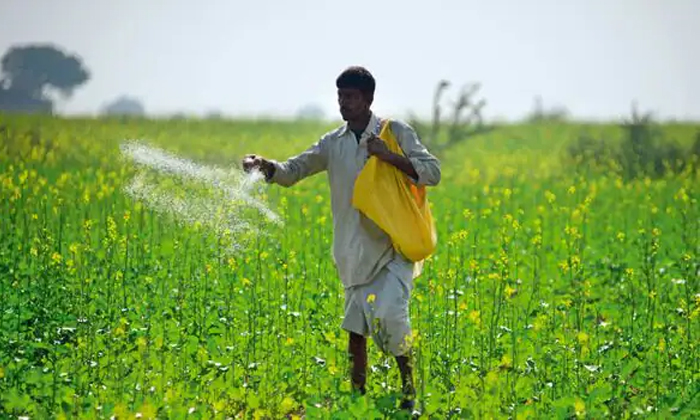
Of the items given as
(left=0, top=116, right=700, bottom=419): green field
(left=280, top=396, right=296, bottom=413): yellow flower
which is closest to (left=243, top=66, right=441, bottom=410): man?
(left=0, top=116, right=700, bottom=419): green field

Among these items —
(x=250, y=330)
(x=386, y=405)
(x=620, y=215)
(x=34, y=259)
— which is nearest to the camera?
(x=386, y=405)

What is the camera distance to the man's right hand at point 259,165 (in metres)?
6.10

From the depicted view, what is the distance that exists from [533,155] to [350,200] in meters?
23.0

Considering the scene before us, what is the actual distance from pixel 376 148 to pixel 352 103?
0.89 feet

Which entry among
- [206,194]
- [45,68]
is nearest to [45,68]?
[45,68]

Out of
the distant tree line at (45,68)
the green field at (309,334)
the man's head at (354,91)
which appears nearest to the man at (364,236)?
the man's head at (354,91)

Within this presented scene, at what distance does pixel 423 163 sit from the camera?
584 cm

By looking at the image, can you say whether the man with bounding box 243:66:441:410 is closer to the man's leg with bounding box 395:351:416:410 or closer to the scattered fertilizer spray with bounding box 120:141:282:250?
the man's leg with bounding box 395:351:416:410

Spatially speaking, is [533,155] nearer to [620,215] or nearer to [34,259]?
[620,215]

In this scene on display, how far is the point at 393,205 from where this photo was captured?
19.2ft

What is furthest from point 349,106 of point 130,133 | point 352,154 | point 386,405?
point 130,133

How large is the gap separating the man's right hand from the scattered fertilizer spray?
0.12ft

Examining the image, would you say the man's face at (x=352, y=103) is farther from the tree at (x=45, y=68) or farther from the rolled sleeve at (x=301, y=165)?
the tree at (x=45, y=68)

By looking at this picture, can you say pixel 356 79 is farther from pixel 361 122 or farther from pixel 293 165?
pixel 293 165
